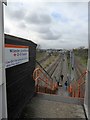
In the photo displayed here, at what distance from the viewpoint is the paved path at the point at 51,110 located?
4.83m

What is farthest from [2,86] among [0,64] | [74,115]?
[74,115]

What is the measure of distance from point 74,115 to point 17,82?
5.83ft

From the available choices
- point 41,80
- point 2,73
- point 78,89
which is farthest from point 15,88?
point 41,80

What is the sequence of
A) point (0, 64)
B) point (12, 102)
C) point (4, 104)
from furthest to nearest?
point (12, 102), point (4, 104), point (0, 64)

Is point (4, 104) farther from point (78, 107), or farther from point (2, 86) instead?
point (78, 107)

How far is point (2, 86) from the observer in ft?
7.71

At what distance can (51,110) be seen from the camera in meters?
5.16

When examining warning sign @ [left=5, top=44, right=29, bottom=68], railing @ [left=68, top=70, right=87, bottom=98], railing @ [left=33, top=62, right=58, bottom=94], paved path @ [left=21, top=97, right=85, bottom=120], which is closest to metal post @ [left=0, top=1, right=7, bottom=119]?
warning sign @ [left=5, top=44, right=29, bottom=68]

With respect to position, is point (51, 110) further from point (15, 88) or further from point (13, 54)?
point (13, 54)

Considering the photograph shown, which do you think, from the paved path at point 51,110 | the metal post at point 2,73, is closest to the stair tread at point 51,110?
the paved path at point 51,110

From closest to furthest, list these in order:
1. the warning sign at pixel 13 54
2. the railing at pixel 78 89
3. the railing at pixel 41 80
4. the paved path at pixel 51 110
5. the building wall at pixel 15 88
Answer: the warning sign at pixel 13 54 < the building wall at pixel 15 88 < the paved path at pixel 51 110 < the railing at pixel 41 80 < the railing at pixel 78 89

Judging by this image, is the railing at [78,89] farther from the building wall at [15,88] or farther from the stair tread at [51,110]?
the building wall at [15,88]

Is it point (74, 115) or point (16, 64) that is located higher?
point (16, 64)

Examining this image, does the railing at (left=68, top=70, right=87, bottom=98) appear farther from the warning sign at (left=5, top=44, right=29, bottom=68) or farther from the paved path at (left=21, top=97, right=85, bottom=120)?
the warning sign at (left=5, top=44, right=29, bottom=68)
